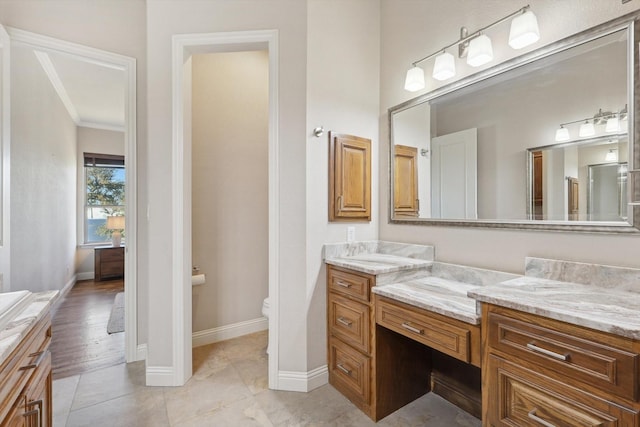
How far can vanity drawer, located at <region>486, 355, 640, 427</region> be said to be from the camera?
913 mm

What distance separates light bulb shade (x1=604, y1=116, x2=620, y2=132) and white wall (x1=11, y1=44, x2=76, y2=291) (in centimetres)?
358

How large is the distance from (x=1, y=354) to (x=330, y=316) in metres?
1.66

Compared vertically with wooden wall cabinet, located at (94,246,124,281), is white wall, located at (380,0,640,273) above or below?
above

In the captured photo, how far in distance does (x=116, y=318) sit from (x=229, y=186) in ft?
7.03

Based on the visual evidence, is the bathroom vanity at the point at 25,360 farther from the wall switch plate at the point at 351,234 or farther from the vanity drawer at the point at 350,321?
the wall switch plate at the point at 351,234

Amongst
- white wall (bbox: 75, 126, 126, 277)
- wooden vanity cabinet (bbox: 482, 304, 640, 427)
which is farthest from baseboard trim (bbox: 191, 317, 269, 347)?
white wall (bbox: 75, 126, 126, 277)

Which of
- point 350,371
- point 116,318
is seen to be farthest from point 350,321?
point 116,318

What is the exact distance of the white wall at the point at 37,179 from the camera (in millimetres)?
2883

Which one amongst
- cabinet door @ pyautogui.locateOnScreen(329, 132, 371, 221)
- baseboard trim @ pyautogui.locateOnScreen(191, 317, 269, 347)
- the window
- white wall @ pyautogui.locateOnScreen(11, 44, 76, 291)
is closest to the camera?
cabinet door @ pyautogui.locateOnScreen(329, 132, 371, 221)

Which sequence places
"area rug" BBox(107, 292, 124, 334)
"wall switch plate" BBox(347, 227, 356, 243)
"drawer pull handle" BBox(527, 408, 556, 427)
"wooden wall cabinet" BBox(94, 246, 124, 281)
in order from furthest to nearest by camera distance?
1. "wooden wall cabinet" BBox(94, 246, 124, 281)
2. "area rug" BBox(107, 292, 124, 334)
3. "wall switch plate" BBox(347, 227, 356, 243)
4. "drawer pull handle" BBox(527, 408, 556, 427)

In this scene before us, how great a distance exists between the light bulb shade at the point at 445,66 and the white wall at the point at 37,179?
2.88 m

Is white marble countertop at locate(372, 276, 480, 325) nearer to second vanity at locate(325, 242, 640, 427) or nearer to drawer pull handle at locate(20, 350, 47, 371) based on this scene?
second vanity at locate(325, 242, 640, 427)

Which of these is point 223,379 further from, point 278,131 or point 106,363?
point 278,131

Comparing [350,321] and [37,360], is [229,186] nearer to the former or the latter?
[350,321]
